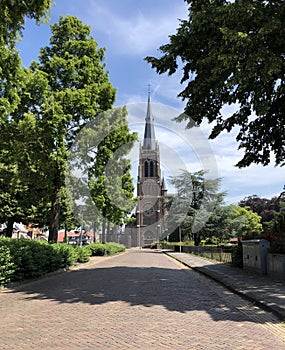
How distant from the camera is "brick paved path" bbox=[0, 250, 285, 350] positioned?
4801mm

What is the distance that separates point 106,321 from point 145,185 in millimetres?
84780

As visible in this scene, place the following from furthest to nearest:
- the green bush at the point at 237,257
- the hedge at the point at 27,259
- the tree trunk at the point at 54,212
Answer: the tree trunk at the point at 54,212
the green bush at the point at 237,257
the hedge at the point at 27,259

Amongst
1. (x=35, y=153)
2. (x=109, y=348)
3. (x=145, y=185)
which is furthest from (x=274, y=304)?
(x=145, y=185)

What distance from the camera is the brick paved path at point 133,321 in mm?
4801

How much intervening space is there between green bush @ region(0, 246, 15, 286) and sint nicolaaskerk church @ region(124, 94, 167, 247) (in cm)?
7978

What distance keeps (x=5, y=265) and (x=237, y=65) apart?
9096 mm

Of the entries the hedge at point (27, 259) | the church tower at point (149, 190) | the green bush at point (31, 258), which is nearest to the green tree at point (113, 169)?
the hedge at point (27, 259)

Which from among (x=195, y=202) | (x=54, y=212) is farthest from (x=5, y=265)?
(x=195, y=202)

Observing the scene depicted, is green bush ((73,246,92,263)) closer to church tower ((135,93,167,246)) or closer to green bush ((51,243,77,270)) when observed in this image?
green bush ((51,243,77,270))

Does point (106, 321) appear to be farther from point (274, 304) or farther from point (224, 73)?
point (224, 73)

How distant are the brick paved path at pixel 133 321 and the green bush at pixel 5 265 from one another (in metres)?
0.66

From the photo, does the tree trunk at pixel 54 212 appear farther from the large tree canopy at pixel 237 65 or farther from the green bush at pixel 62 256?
the large tree canopy at pixel 237 65

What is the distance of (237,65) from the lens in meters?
8.36

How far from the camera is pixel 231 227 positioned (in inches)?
1592
